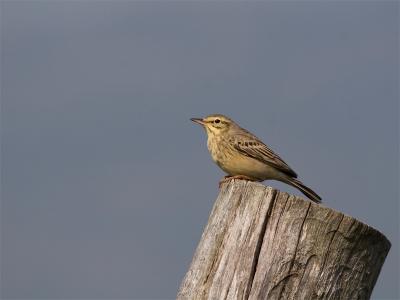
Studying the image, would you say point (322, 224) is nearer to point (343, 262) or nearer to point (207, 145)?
point (343, 262)

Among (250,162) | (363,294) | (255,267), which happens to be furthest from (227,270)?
A: (250,162)

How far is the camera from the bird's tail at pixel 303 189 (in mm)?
14727

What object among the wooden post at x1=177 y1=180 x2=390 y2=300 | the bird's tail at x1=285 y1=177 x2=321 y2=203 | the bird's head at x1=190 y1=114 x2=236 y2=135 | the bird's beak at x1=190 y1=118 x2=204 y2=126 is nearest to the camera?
the wooden post at x1=177 y1=180 x2=390 y2=300

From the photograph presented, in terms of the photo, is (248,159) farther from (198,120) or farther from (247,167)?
(198,120)

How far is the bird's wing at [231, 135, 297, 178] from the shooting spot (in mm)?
15320

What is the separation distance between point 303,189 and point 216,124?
2733 mm

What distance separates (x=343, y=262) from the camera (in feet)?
22.0

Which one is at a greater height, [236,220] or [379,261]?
[236,220]

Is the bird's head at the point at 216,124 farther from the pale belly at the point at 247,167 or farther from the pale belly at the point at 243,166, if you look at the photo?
the pale belly at the point at 247,167

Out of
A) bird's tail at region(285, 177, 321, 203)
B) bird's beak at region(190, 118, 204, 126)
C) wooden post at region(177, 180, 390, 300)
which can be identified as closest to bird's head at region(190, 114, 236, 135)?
bird's beak at region(190, 118, 204, 126)

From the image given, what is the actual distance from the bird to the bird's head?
0.14 meters

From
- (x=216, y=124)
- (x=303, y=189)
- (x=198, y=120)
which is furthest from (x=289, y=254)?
(x=198, y=120)

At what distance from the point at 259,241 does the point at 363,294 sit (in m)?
1.10

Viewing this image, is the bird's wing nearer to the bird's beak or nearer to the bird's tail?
the bird's tail
